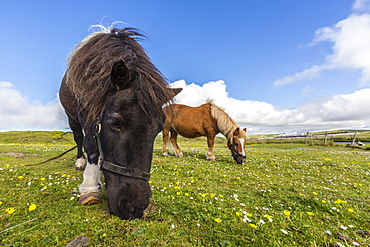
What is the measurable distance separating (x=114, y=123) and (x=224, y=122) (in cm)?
978

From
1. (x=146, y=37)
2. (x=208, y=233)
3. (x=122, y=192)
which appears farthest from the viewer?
(x=146, y=37)

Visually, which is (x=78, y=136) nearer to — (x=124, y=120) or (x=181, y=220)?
(x=124, y=120)

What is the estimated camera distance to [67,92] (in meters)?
4.52

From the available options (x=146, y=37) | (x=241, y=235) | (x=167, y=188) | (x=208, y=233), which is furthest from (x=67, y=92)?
(x=241, y=235)

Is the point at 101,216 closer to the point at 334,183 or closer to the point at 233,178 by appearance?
the point at 233,178

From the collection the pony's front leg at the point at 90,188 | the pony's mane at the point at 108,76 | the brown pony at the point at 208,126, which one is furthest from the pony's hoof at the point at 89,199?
the brown pony at the point at 208,126

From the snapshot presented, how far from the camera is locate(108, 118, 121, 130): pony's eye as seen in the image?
8.25 ft

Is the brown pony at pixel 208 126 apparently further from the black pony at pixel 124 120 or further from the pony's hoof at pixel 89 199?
the black pony at pixel 124 120

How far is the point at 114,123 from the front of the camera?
2541mm

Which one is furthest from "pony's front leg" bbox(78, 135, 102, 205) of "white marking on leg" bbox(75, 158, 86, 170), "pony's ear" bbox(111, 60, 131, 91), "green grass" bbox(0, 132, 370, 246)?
"white marking on leg" bbox(75, 158, 86, 170)

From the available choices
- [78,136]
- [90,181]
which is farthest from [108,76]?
[78,136]

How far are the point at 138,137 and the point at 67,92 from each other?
3.38 metres

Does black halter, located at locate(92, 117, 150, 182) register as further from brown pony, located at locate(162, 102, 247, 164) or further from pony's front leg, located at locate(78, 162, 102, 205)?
brown pony, located at locate(162, 102, 247, 164)

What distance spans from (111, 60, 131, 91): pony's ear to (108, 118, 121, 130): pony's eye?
52cm
